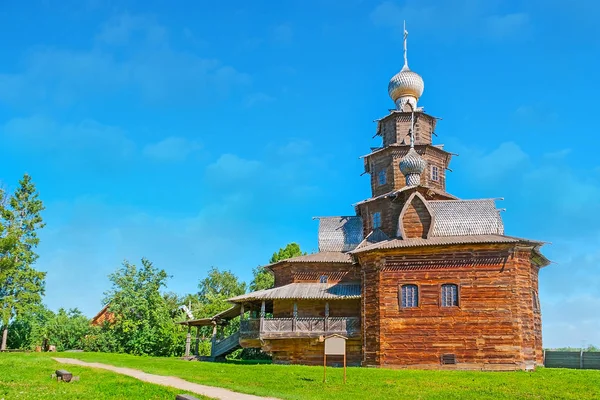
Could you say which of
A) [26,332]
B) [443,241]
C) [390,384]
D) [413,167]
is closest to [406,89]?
[413,167]

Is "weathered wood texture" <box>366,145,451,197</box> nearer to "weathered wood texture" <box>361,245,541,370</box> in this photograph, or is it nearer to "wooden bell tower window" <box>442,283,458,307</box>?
"weathered wood texture" <box>361,245,541,370</box>

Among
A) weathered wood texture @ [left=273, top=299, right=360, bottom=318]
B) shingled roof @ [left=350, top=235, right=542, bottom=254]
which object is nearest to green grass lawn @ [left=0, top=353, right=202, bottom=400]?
weathered wood texture @ [left=273, top=299, right=360, bottom=318]

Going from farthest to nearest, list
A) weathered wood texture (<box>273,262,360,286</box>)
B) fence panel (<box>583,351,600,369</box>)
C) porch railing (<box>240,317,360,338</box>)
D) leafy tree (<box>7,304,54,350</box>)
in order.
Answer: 1. leafy tree (<box>7,304,54,350</box>)
2. weathered wood texture (<box>273,262,360,286</box>)
3. fence panel (<box>583,351,600,369</box>)
4. porch railing (<box>240,317,360,338</box>)

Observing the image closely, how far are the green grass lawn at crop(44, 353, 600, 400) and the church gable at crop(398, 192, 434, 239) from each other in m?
9.36

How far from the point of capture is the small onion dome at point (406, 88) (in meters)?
37.7

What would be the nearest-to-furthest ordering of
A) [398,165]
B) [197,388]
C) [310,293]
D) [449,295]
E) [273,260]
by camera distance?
[197,388] → [449,295] → [310,293] → [398,165] → [273,260]

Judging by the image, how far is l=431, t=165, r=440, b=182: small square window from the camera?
3547 centimetres

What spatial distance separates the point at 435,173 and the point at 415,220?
7565mm

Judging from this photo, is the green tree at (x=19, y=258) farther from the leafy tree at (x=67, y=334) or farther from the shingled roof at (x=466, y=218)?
the shingled roof at (x=466, y=218)

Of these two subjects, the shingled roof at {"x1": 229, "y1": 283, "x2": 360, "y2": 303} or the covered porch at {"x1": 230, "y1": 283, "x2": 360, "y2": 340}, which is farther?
the shingled roof at {"x1": 229, "y1": 283, "x2": 360, "y2": 303}

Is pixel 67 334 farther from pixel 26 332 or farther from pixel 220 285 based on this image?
pixel 220 285

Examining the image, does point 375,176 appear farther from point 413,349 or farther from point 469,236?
point 413,349

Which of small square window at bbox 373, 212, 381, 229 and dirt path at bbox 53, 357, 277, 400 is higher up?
small square window at bbox 373, 212, 381, 229

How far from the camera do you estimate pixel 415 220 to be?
2909 centimetres
